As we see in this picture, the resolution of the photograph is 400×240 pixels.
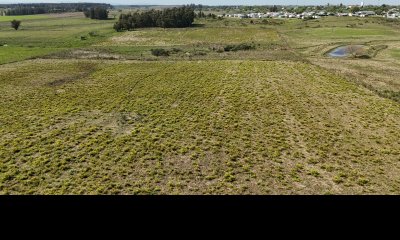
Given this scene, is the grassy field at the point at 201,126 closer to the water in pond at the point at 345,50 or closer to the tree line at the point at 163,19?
the water in pond at the point at 345,50

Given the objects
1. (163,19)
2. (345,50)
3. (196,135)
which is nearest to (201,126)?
(196,135)

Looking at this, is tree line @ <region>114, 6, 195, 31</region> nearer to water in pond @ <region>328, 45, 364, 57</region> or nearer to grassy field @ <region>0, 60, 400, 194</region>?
water in pond @ <region>328, 45, 364, 57</region>

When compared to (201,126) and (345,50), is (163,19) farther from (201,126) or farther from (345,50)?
(201,126)

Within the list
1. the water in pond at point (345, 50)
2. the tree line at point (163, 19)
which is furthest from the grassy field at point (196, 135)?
the tree line at point (163, 19)

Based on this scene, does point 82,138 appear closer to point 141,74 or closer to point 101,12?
point 141,74

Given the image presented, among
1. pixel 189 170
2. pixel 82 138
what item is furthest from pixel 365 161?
pixel 82 138
